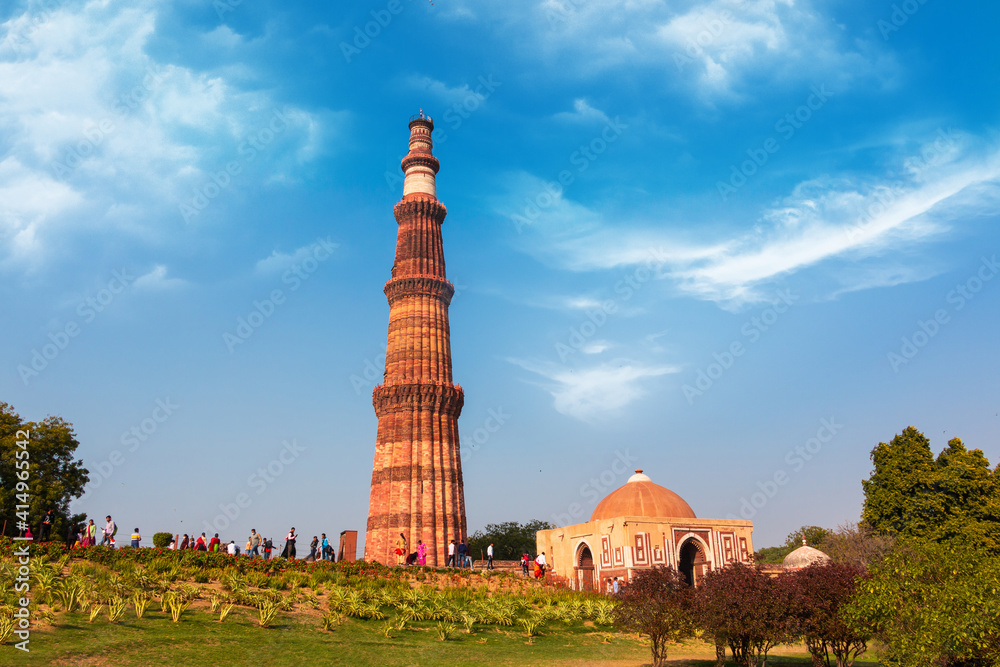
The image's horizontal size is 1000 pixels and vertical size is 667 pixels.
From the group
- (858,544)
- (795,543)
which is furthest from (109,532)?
(795,543)

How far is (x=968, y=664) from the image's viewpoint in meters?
15.6

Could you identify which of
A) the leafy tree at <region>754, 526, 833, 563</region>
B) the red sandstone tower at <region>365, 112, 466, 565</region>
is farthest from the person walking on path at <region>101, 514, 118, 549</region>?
the leafy tree at <region>754, 526, 833, 563</region>

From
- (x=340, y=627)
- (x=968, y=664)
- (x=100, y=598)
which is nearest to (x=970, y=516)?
(x=968, y=664)

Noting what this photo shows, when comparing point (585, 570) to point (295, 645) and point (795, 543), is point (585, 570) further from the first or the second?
point (795, 543)

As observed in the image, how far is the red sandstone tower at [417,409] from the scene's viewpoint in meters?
40.8

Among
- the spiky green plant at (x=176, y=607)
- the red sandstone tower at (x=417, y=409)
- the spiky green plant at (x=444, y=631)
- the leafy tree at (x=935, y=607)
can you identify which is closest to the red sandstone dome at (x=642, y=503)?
the red sandstone tower at (x=417, y=409)

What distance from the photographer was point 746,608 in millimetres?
17672

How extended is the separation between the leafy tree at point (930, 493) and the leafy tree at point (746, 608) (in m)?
21.7

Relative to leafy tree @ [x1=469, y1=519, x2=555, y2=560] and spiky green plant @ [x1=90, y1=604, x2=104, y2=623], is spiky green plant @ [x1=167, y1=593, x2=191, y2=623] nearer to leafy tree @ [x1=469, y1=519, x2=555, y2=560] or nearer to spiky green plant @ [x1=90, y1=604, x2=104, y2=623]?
spiky green plant @ [x1=90, y1=604, x2=104, y2=623]

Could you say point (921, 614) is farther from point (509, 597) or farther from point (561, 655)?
point (509, 597)

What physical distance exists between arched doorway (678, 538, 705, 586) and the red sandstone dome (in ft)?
4.95

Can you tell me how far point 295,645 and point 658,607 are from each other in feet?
31.0

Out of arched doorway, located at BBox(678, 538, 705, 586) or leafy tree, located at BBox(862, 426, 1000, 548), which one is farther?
leafy tree, located at BBox(862, 426, 1000, 548)

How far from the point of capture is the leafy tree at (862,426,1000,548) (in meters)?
36.6
